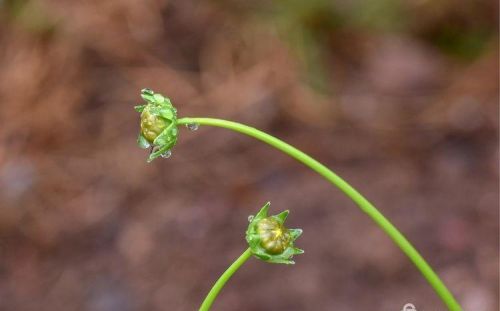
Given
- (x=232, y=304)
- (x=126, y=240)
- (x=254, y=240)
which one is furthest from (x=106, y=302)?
(x=254, y=240)

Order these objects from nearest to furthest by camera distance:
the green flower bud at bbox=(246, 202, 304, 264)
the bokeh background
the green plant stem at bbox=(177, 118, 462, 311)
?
the green plant stem at bbox=(177, 118, 462, 311) < the green flower bud at bbox=(246, 202, 304, 264) < the bokeh background

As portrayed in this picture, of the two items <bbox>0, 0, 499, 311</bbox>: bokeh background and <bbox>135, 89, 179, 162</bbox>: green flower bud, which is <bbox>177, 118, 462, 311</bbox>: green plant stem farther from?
<bbox>0, 0, 499, 311</bbox>: bokeh background

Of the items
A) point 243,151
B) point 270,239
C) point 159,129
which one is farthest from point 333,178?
point 243,151

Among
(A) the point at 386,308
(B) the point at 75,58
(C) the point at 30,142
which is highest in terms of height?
(B) the point at 75,58

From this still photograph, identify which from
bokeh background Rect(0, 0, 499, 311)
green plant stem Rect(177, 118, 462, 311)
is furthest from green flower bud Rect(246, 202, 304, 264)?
bokeh background Rect(0, 0, 499, 311)

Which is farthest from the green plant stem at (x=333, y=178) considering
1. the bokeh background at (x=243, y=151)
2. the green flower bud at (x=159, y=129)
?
the bokeh background at (x=243, y=151)

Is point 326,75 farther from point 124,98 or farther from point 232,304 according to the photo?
point 232,304

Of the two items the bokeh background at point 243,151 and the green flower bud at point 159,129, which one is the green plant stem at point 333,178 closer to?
the green flower bud at point 159,129

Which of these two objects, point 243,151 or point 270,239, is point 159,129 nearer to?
point 270,239
